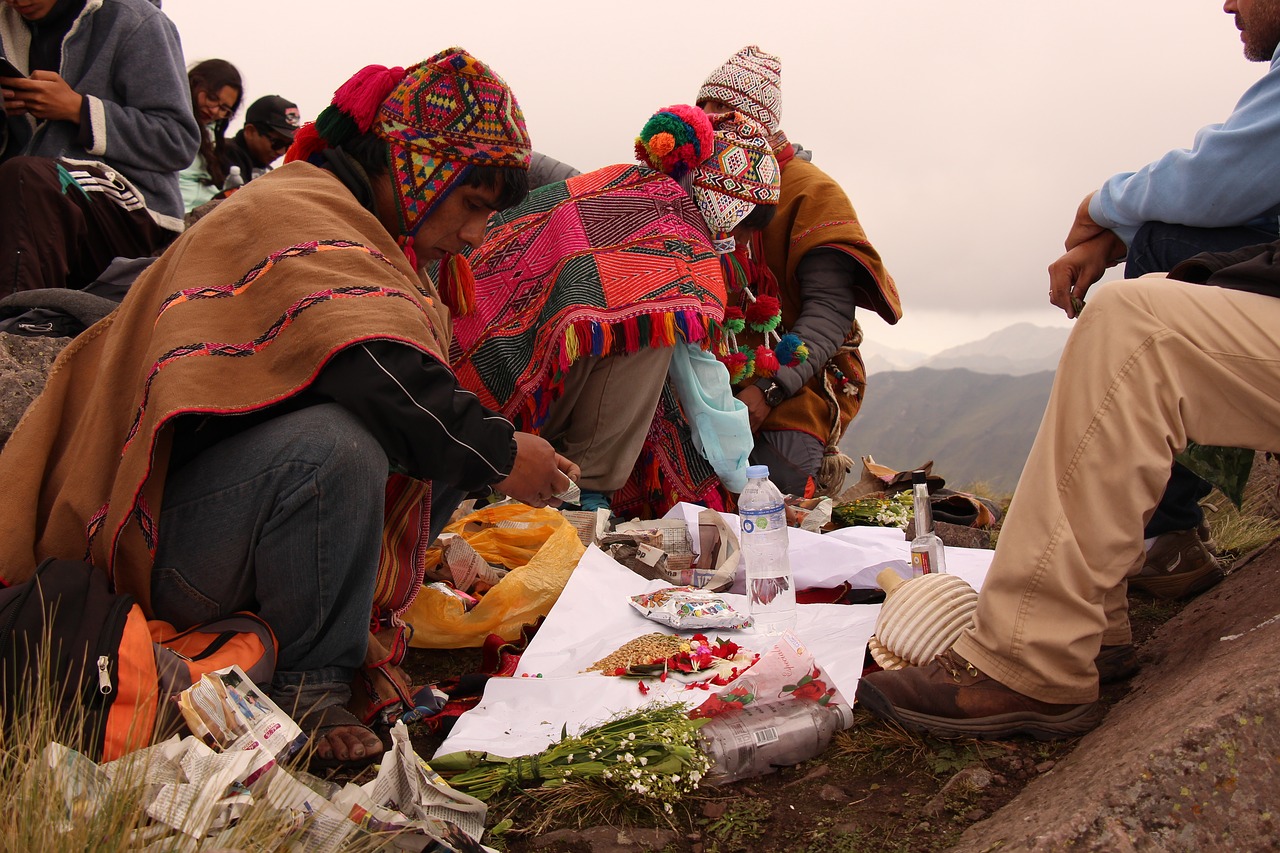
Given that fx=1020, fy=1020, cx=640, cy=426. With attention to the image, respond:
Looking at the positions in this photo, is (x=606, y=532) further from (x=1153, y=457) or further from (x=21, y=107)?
(x=21, y=107)

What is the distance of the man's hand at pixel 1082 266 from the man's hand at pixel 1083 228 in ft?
0.05

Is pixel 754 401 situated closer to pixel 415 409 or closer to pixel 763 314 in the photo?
pixel 763 314

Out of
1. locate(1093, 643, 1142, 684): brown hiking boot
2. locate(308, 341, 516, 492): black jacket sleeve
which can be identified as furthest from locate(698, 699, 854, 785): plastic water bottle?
locate(308, 341, 516, 492): black jacket sleeve

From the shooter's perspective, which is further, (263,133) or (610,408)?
(263,133)

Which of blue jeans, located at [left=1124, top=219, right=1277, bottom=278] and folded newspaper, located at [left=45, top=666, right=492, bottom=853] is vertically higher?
blue jeans, located at [left=1124, top=219, right=1277, bottom=278]

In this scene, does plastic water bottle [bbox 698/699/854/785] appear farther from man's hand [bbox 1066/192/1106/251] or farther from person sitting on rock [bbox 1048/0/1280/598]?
man's hand [bbox 1066/192/1106/251]

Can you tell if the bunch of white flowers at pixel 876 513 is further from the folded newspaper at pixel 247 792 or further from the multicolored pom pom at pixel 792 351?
the folded newspaper at pixel 247 792

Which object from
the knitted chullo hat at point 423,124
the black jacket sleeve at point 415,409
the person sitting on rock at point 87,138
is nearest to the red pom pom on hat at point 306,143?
the knitted chullo hat at point 423,124

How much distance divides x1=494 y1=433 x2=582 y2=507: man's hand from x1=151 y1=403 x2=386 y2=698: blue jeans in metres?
0.36

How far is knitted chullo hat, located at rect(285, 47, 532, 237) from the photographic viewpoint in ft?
8.91

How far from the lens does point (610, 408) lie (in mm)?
A: 4191

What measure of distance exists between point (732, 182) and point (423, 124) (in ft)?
6.95

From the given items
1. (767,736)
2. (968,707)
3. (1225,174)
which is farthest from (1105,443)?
(1225,174)

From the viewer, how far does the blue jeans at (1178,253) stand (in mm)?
2602
